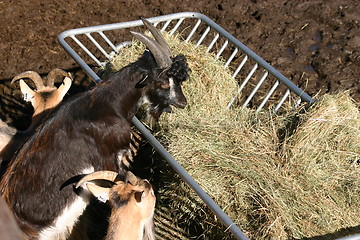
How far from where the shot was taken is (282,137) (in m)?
5.05

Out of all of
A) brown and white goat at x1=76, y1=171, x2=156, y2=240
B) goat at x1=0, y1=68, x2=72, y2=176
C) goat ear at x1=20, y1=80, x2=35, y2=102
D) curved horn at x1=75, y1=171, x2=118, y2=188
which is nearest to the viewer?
brown and white goat at x1=76, y1=171, x2=156, y2=240

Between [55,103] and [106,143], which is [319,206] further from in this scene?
[55,103]

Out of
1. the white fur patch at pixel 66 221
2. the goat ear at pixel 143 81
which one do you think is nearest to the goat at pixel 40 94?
the goat ear at pixel 143 81

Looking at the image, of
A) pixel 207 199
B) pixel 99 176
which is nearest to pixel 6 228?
pixel 207 199

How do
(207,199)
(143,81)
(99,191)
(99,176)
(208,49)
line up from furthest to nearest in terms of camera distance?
(208,49)
(143,81)
(99,176)
(99,191)
(207,199)

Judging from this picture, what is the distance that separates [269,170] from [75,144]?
1683 millimetres

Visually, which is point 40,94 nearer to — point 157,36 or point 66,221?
point 157,36

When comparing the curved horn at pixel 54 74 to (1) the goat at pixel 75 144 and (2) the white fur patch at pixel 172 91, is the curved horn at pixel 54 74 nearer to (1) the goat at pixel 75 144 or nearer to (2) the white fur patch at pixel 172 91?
(1) the goat at pixel 75 144

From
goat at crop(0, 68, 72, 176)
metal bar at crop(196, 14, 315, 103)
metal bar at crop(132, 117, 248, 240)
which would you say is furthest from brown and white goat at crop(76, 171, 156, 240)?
metal bar at crop(196, 14, 315, 103)

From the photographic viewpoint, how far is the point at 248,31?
804 centimetres

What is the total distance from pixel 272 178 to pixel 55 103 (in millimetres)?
2415

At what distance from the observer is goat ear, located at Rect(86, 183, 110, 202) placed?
12.6ft

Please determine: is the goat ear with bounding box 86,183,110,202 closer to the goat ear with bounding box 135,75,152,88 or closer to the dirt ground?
the goat ear with bounding box 135,75,152,88

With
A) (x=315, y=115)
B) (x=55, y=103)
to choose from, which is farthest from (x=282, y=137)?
(x=55, y=103)
